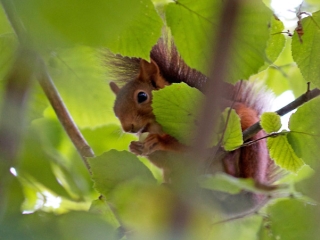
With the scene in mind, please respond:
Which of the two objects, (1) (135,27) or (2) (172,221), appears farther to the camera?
(1) (135,27)

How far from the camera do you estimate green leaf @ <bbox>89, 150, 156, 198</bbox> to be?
2.24ft

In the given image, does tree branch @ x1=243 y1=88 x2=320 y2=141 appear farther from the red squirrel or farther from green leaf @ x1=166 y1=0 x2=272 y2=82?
the red squirrel

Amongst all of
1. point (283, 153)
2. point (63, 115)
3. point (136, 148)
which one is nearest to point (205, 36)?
point (283, 153)

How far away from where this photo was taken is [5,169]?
0.42m

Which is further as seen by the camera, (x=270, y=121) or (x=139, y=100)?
(x=139, y=100)

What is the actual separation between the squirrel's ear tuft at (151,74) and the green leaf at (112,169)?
2.20ft

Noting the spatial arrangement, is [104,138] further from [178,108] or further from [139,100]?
[178,108]

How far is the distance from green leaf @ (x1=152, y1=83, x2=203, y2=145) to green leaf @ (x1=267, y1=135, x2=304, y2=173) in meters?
0.13

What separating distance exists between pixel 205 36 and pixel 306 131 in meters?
0.20

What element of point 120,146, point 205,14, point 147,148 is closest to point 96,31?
point 205,14

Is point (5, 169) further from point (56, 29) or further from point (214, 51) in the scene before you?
point (214, 51)

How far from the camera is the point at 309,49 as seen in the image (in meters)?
0.75

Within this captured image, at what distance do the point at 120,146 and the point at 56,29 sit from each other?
95 centimetres

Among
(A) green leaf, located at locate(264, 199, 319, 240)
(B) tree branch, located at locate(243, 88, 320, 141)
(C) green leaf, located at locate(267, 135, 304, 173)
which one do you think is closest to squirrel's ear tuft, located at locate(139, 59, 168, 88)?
(B) tree branch, located at locate(243, 88, 320, 141)
